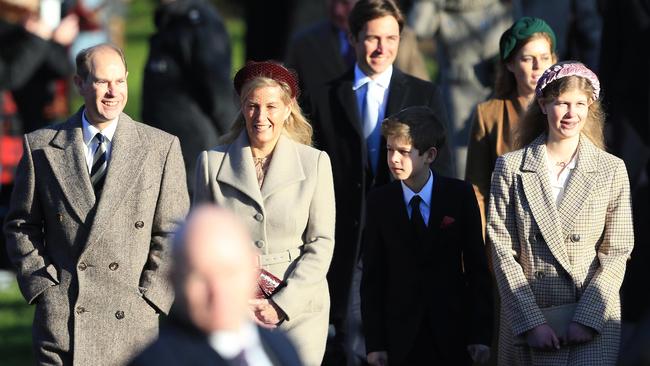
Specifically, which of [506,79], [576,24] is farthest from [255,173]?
[576,24]

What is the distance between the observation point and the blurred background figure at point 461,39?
11.2m

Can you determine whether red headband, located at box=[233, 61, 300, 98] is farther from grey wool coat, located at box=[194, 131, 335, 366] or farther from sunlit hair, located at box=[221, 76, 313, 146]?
grey wool coat, located at box=[194, 131, 335, 366]

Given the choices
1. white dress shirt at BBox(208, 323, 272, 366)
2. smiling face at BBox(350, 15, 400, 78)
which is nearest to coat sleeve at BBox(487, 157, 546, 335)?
smiling face at BBox(350, 15, 400, 78)

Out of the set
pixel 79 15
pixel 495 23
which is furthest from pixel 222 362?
pixel 79 15

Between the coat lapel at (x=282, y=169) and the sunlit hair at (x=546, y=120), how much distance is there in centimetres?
100

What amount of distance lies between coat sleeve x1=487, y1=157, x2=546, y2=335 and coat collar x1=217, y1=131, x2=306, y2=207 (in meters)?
0.85

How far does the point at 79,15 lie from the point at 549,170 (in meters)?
15.4

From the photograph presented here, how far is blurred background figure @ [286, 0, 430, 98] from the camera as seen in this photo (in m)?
10.3

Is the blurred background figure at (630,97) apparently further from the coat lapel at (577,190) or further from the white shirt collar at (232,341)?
the white shirt collar at (232,341)

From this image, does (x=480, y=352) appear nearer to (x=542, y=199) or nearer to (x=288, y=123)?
(x=542, y=199)

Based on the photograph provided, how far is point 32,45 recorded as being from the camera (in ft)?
46.7

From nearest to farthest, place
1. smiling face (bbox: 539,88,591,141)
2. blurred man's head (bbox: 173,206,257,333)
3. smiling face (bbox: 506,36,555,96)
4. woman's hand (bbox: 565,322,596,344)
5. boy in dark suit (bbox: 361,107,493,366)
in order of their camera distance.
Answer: blurred man's head (bbox: 173,206,257,333)
woman's hand (bbox: 565,322,596,344)
smiling face (bbox: 539,88,591,141)
boy in dark suit (bbox: 361,107,493,366)
smiling face (bbox: 506,36,555,96)

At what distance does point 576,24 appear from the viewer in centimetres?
1195

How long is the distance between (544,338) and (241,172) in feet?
4.90
